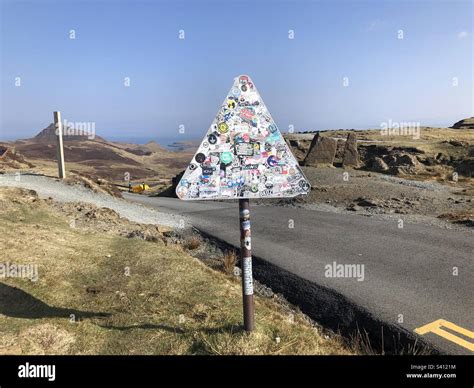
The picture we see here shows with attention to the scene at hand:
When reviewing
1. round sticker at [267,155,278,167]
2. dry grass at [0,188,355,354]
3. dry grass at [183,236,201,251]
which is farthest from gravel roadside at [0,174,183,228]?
round sticker at [267,155,278,167]

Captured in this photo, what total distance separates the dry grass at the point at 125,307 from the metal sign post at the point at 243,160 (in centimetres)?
165

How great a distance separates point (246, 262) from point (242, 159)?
1.45 m

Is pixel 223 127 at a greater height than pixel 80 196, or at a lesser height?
greater

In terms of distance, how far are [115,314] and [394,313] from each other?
5.30 metres

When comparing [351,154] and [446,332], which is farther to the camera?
[351,154]

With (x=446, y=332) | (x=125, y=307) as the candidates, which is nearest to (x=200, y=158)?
(x=125, y=307)

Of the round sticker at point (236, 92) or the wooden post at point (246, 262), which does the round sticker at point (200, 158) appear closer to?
the wooden post at point (246, 262)

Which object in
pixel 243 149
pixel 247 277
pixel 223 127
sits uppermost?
pixel 223 127

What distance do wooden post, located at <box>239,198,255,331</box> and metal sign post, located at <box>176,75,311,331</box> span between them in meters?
0.01

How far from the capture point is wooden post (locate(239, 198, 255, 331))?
5.05 metres

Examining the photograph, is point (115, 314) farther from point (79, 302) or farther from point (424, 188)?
point (424, 188)

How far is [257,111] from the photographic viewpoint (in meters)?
5.05

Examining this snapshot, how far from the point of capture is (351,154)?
2961 cm

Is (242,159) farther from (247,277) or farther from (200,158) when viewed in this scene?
(247,277)
